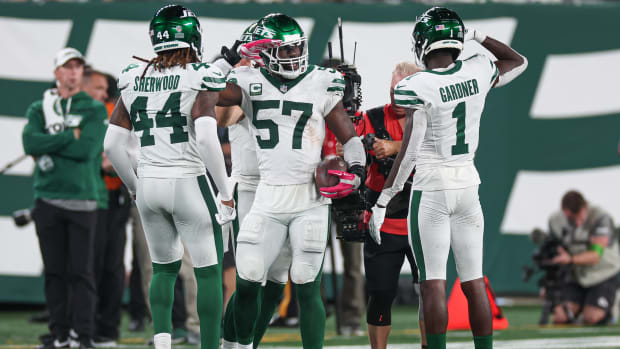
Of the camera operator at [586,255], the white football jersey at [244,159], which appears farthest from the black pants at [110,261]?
the camera operator at [586,255]

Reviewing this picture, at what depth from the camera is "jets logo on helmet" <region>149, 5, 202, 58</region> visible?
14.5 ft

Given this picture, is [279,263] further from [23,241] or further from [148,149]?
[23,241]

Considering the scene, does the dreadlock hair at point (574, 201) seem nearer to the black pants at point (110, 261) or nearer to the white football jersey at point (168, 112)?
the black pants at point (110, 261)

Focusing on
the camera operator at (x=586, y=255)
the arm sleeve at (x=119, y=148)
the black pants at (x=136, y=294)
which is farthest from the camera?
the camera operator at (x=586, y=255)

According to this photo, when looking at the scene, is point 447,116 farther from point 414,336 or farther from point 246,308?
point 414,336

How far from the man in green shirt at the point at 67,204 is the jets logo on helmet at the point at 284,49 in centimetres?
235

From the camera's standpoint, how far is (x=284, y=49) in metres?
4.38

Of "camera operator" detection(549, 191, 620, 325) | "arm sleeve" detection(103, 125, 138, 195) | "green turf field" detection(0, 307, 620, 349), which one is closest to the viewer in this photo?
"arm sleeve" detection(103, 125, 138, 195)

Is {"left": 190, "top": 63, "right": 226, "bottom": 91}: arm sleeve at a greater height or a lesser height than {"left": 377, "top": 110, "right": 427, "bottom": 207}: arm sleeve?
greater

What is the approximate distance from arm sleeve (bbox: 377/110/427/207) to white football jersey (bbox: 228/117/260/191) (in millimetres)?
767

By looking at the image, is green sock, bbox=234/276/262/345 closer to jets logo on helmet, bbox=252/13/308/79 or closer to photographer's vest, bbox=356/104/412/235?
photographer's vest, bbox=356/104/412/235

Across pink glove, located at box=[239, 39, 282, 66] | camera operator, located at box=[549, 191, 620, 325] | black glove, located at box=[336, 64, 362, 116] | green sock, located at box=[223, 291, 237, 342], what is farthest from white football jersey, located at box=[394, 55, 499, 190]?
camera operator, located at box=[549, 191, 620, 325]

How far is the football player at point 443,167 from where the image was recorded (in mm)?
4324

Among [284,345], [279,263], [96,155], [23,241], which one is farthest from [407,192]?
[23,241]
